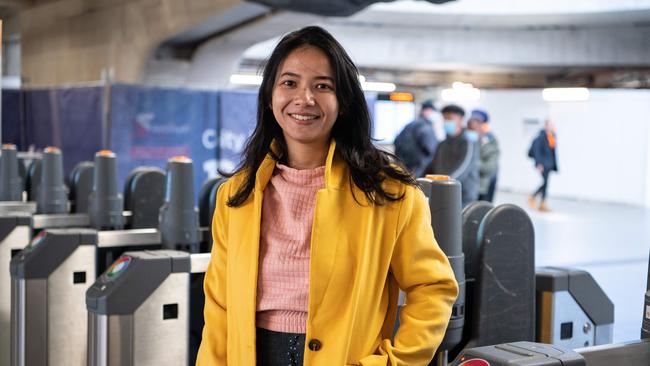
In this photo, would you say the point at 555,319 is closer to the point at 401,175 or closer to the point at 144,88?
the point at 401,175

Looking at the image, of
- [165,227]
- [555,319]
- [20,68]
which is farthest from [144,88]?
[20,68]

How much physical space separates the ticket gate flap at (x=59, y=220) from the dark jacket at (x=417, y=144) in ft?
13.4

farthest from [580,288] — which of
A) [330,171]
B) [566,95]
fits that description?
[566,95]

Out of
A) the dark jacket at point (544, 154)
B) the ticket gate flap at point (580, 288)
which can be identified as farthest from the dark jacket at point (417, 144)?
the dark jacket at point (544, 154)

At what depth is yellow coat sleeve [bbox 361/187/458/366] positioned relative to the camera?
2145 mm

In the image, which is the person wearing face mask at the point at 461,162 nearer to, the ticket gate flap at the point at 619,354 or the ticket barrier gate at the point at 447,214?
the ticket barrier gate at the point at 447,214

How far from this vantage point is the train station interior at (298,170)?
2.36 m

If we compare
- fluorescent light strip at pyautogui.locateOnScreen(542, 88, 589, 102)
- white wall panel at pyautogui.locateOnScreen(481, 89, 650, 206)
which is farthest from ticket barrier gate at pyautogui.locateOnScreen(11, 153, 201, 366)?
fluorescent light strip at pyautogui.locateOnScreen(542, 88, 589, 102)

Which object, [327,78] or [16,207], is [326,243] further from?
[16,207]

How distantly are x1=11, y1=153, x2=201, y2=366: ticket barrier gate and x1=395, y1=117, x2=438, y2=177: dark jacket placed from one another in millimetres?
4675

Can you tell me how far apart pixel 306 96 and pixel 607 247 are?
8926 millimetres

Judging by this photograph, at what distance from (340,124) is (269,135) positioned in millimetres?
200

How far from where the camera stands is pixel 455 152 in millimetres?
7430

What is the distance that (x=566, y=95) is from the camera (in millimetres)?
17281
